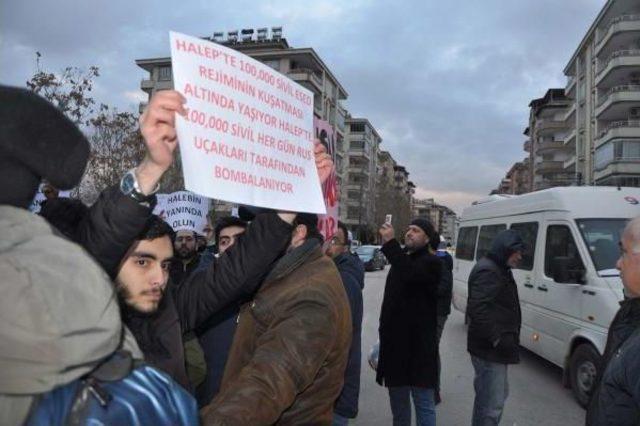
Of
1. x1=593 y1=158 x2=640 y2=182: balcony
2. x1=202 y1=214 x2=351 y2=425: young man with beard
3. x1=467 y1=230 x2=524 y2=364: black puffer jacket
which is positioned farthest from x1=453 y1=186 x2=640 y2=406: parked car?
x1=593 y1=158 x2=640 y2=182: balcony

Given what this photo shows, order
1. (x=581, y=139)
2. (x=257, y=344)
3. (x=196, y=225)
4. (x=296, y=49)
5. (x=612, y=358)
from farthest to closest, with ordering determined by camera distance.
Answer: (x=296, y=49), (x=581, y=139), (x=196, y=225), (x=612, y=358), (x=257, y=344)

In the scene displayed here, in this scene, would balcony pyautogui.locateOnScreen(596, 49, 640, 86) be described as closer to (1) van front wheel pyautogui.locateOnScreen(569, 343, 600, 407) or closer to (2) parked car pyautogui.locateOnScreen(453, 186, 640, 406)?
(2) parked car pyautogui.locateOnScreen(453, 186, 640, 406)

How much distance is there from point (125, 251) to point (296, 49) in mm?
65226

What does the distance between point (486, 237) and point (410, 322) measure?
22.3ft

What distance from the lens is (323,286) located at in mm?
2055

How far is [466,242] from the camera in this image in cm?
1259

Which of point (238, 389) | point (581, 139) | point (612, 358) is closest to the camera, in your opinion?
point (238, 389)

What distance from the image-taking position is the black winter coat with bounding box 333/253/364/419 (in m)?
4.05

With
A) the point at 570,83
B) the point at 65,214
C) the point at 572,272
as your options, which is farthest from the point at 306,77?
the point at 65,214

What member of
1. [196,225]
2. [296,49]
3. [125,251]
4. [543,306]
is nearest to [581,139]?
[296,49]

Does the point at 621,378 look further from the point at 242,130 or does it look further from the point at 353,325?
the point at 353,325

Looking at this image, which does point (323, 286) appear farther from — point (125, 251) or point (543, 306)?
point (543, 306)

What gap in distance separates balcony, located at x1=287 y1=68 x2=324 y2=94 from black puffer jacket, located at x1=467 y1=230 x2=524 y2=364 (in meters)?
57.5

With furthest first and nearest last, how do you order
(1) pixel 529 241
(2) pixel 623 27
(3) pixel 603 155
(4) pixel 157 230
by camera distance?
(3) pixel 603 155, (2) pixel 623 27, (1) pixel 529 241, (4) pixel 157 230
